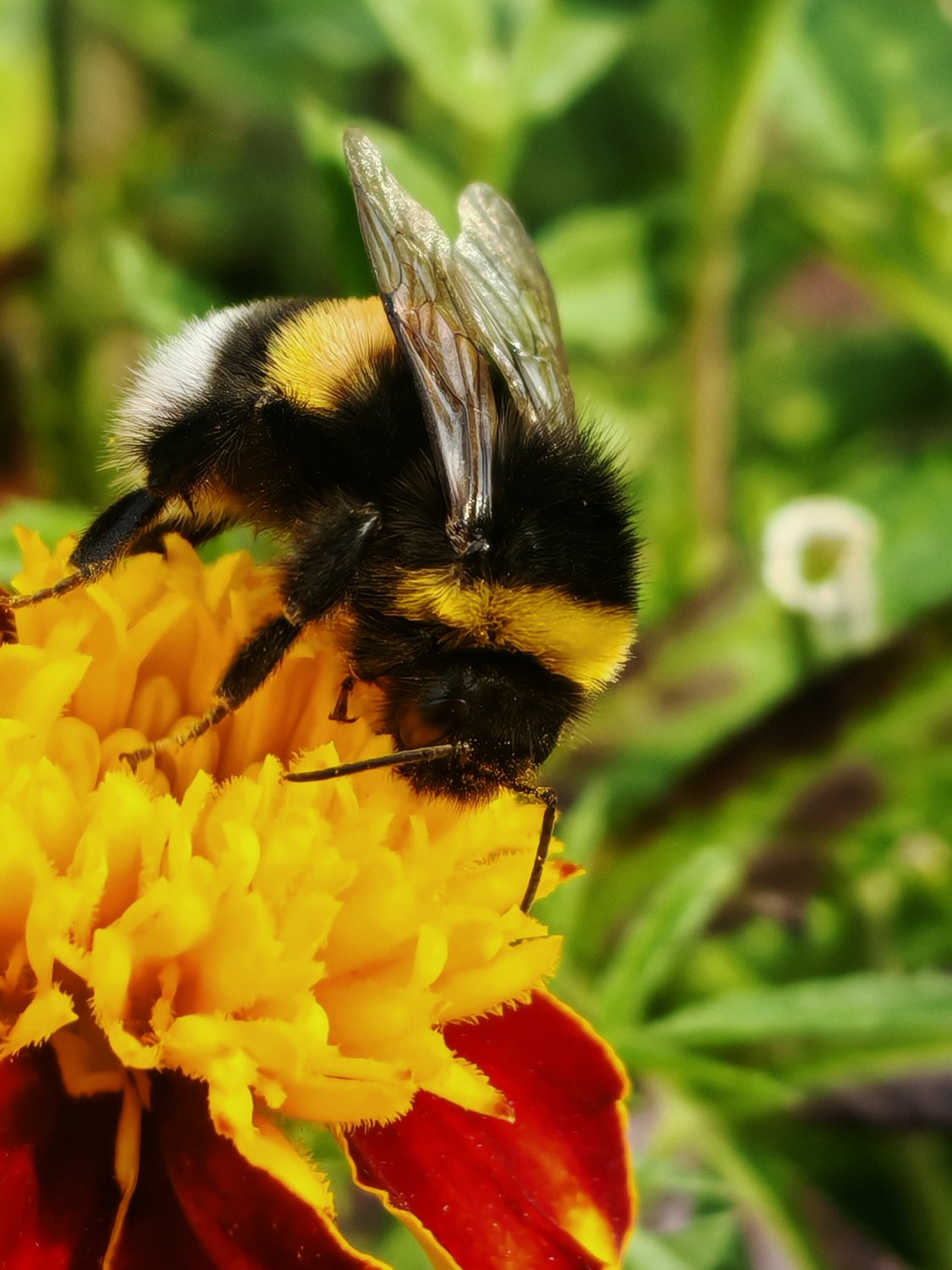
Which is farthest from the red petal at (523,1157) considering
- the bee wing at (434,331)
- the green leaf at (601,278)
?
the green leaf at (601,278)

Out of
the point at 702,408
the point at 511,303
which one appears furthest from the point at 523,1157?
the point at 702,408

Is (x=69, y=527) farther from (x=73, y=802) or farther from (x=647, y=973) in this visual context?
(x=647, y=973)

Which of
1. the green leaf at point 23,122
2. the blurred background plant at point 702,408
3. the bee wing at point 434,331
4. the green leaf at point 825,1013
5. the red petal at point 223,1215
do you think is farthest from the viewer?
the green leaf at point 23,122

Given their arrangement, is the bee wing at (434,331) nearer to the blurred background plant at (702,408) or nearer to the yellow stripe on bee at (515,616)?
the yellow stripe on bee at (515,616)

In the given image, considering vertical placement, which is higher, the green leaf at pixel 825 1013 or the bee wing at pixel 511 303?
the bee wing at pixel 511 303

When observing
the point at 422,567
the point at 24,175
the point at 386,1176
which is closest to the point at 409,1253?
the point at 386,1176

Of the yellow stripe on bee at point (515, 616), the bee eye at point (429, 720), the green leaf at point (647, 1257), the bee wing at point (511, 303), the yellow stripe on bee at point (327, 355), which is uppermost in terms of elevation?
the bee wing at point (511, 303)

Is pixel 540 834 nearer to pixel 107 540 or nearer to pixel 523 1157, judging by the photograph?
pixel 523 1157
